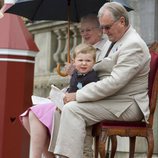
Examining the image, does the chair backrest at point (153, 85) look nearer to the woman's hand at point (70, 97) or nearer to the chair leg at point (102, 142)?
the chair leg at point (102, 142)

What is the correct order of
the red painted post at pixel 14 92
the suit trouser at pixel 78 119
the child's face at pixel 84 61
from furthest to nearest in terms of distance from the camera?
1. the red painted post at pixel 14 92
2. the child's face at pixel 84 61
3. the suit trouser at pixel 78 119

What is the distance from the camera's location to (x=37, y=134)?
6109 millimetres

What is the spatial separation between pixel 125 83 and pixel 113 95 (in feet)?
0.56

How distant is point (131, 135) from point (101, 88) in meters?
0.49

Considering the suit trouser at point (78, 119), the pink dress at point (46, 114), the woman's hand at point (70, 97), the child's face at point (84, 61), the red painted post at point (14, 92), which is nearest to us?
the suit trouser at point (78, 119)

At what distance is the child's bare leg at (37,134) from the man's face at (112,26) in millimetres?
940

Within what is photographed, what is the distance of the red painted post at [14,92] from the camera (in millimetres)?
7188

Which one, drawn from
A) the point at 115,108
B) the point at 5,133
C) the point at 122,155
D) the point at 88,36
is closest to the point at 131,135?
the point at 115,108

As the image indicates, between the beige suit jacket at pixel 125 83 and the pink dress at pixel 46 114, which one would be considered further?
the pink dress at pixel 46 114

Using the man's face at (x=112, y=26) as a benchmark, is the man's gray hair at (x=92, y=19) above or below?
above

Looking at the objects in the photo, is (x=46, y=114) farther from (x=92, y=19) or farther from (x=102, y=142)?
(x=92, y=19)

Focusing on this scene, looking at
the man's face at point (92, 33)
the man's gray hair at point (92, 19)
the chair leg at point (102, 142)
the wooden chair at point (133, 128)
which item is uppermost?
the man's gray hair at point (92, 19)

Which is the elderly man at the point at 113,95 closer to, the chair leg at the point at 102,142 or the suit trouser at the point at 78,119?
the suit trouser at the point at 78,119

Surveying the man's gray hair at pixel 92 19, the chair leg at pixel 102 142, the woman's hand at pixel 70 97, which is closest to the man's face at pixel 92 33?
the man's gray hair at pixel 92 19
